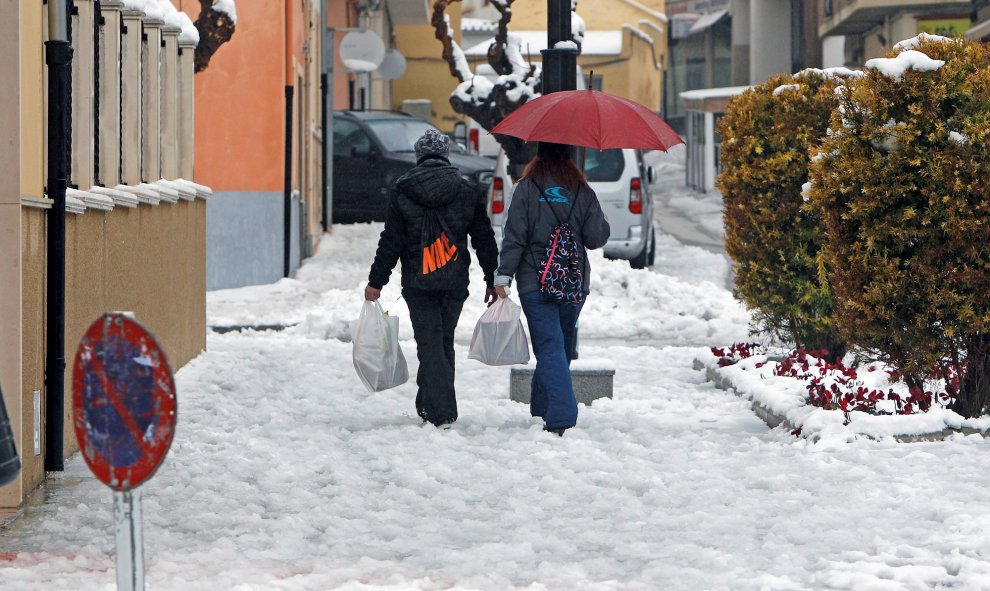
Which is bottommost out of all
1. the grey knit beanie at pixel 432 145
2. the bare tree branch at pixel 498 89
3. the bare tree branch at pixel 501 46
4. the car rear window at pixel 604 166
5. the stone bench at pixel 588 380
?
the stone bench at pixel 588 380

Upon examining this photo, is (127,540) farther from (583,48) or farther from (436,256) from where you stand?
(583,48)

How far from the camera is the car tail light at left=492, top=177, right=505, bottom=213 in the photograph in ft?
67.5

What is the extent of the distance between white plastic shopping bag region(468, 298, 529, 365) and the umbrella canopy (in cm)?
99

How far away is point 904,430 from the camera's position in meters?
8.42

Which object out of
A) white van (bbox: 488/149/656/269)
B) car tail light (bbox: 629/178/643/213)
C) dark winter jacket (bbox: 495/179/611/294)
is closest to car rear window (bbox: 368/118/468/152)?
white van (bbox: 488/149/656/269)

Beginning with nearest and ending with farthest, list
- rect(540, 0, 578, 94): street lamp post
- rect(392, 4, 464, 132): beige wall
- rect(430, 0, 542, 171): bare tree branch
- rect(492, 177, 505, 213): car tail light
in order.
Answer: rect(540, 0, 578, 94): street lamp post → rect(492, 177, 505, 213): car tail light → rect(430, 0, 542, 171): bare tree branch → rect(392, 4, 464, 132): beige wall

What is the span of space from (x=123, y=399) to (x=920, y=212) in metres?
5.68

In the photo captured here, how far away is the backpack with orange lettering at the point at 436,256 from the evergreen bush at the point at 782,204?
2997 mm

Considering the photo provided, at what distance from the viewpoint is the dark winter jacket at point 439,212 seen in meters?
9.09

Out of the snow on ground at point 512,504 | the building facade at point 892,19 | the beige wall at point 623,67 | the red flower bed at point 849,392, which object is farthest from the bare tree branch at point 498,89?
the beige wall at point 623,67

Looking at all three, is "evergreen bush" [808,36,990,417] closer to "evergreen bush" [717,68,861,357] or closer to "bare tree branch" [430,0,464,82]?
"evergreen bush" [717,68,861,357]

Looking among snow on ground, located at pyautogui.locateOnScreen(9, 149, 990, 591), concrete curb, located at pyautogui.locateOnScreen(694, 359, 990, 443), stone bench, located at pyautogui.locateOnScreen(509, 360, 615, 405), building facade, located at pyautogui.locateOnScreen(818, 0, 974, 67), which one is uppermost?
building facade, located at pyautogui.locateOnScreen(818, 0, 974, 67)

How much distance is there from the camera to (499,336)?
30.4 ft

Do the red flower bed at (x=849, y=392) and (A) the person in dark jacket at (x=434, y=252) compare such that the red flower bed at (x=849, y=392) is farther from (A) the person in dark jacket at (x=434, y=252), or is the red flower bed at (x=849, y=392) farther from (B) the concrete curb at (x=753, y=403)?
(A) the person in dark jacket at (x=434, y=252)
